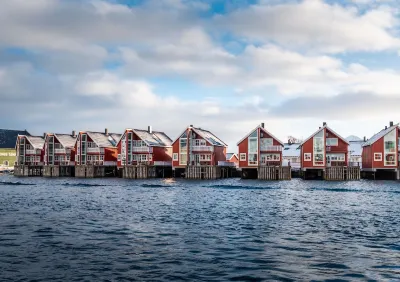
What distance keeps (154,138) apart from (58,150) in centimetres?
3034

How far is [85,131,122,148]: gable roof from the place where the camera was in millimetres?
113713

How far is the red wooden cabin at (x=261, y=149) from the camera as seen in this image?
298 feet

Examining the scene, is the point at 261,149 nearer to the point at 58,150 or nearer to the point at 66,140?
the point at 66,140

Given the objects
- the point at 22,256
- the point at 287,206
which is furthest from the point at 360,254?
the point at 287,206

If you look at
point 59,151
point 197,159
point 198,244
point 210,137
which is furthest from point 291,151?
point 198,244

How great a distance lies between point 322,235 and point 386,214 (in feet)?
40.5

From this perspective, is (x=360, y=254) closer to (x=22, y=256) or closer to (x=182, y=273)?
(x=182, y=273)

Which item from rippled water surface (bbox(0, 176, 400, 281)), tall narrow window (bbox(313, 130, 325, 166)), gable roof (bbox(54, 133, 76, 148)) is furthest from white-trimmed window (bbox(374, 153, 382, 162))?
gable roof (bbox(54, 133, 76, 148))

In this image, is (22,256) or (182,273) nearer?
(182,273)

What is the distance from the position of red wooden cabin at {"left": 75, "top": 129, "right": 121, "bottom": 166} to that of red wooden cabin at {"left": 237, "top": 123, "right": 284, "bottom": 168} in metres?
37.6

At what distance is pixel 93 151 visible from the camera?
373 feet

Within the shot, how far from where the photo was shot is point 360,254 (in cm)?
1927

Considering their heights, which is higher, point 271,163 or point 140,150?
point 140,150

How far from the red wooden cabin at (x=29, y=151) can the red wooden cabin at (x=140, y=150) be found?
34.9 meters
